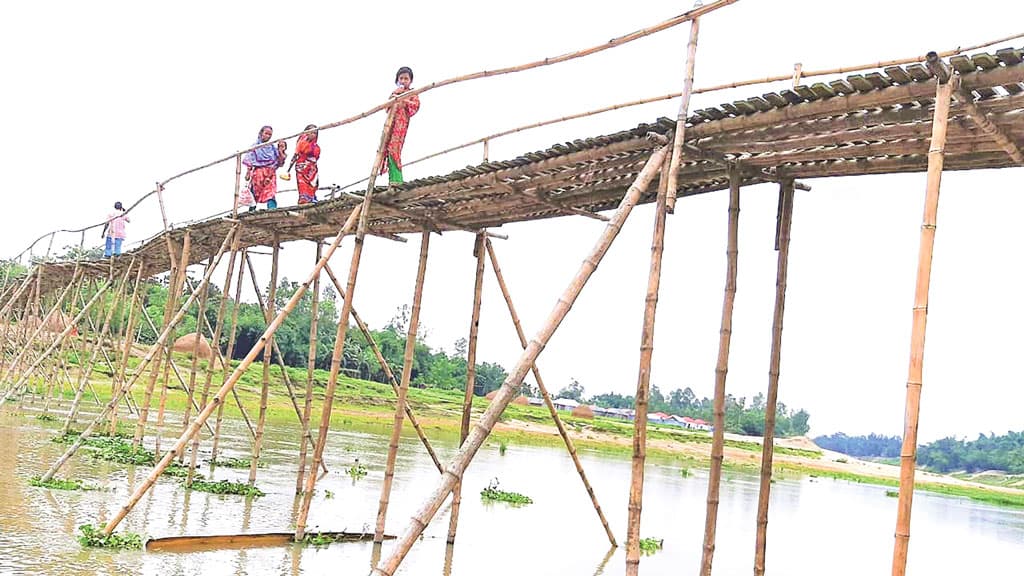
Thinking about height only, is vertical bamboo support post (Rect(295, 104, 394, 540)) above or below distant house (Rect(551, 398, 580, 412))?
above

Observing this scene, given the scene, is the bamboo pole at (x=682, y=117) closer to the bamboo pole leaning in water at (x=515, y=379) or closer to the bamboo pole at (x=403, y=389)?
the bamboo pole leaning in water at (x=515, y=379)

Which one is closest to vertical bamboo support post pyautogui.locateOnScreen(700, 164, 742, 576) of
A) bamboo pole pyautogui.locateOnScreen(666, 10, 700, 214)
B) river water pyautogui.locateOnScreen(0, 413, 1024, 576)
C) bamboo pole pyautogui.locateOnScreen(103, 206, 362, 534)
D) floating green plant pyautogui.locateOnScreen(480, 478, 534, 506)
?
bamboo pole pyautogui.locateOnScreen(666, 10, 700, 214)

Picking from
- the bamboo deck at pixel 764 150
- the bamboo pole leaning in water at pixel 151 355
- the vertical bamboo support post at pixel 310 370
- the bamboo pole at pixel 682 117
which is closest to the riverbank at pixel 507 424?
the vertical bamboo support post at pixel 310 370

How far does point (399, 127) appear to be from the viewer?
10383 mm

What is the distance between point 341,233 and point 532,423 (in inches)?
1428

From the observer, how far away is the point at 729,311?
7246 millimetres

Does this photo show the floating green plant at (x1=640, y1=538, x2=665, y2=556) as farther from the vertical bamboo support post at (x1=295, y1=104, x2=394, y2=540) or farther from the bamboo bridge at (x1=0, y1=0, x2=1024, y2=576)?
the vertical bamboo support post at (x1=295, y1=104, x2=394, y2=540)

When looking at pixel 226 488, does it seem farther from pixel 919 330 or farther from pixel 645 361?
pixel 919 330

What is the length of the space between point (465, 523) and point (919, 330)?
9153 millimetres

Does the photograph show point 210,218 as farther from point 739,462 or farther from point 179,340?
point 739,462

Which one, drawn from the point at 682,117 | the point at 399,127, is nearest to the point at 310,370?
the point at 399,127

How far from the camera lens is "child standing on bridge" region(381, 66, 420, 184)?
10.3 meters

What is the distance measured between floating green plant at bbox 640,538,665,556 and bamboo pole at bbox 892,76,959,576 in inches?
331

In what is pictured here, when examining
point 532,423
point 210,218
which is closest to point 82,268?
point 210,218
